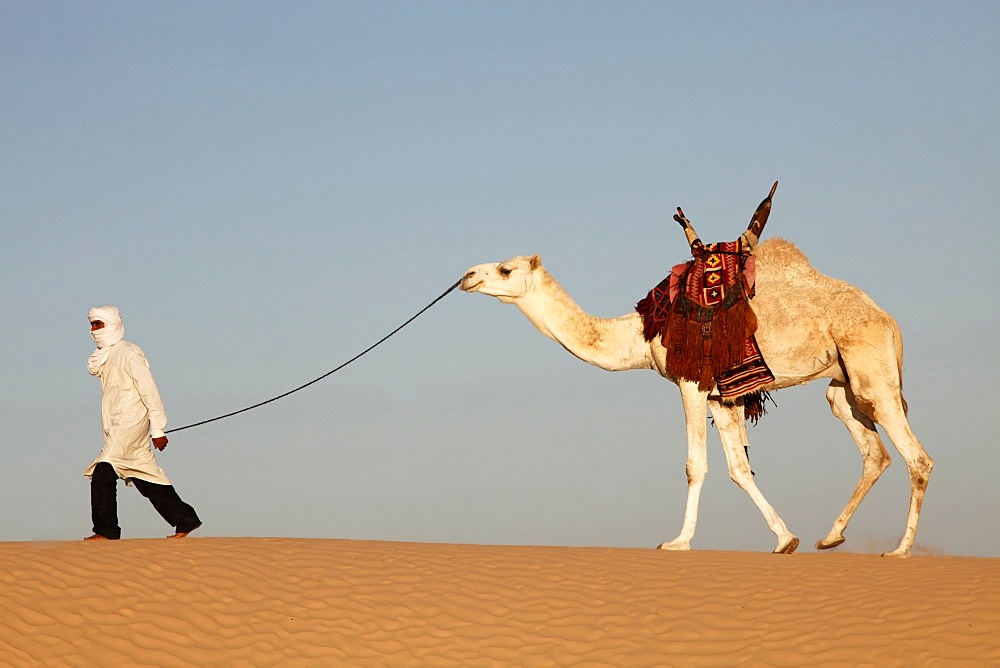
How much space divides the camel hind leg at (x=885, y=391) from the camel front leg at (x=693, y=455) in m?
1.54

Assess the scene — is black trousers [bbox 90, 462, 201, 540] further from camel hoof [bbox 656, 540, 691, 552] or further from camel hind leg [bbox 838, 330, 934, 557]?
camel hind leg [bbox 838, 330, 934, 557]

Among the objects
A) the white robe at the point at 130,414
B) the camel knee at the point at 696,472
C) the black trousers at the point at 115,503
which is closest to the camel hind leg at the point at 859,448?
the camel knee at the point at 696,472

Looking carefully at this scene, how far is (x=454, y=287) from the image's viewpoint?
14.3 meters

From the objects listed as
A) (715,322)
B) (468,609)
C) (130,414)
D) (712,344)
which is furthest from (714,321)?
(130,414)

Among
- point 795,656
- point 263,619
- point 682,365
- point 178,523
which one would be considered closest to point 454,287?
point 682,365

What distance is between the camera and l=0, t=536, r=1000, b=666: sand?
10047 millimetres

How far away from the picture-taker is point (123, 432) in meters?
12.0

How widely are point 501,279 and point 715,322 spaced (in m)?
2.48

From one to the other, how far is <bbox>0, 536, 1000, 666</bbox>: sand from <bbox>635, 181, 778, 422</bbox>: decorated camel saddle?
1.89 meters

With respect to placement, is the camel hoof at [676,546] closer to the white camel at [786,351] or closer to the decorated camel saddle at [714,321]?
the white camel at [786,351]

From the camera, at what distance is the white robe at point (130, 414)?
12.0 metres

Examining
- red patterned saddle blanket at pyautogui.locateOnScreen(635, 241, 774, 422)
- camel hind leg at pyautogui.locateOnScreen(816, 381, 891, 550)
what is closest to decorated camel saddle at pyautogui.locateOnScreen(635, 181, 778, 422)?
red patterned saddle blanket at pyautogui.locateOnScreen(635, 241, 774, 422)

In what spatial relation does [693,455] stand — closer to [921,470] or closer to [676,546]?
[676,546]

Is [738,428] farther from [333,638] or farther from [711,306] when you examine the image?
[333,638]
